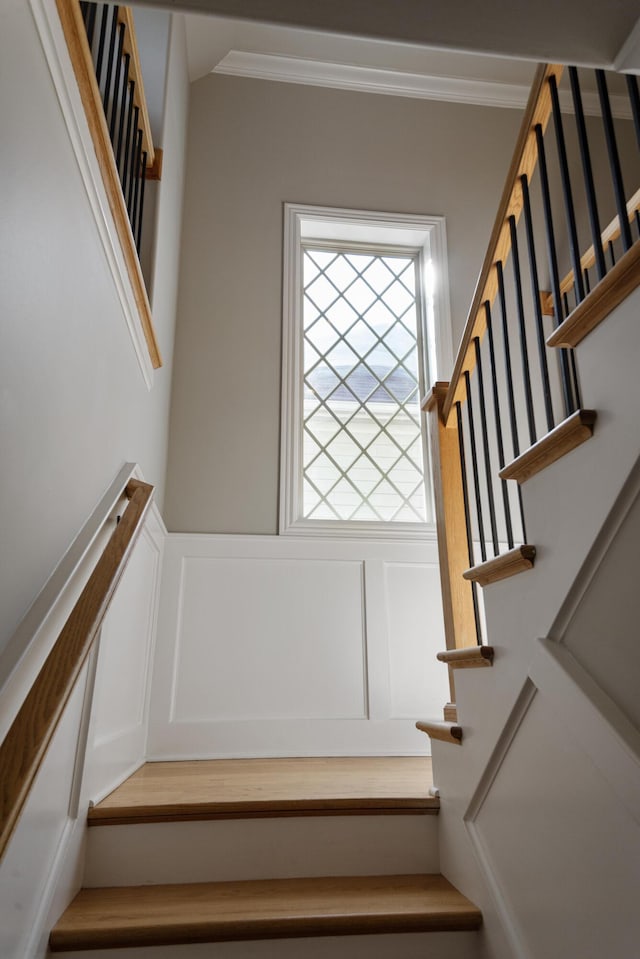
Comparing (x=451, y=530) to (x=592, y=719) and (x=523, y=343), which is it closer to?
(x=523, y=343)

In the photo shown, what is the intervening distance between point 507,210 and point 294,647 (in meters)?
1.95

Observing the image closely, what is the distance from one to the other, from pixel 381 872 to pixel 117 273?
1776mm

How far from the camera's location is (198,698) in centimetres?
279

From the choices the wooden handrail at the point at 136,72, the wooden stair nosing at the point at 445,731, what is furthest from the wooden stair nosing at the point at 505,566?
the wooden handrail at the point at 136,72

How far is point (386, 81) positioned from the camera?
153 inches

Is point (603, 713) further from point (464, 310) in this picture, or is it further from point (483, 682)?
point (464, 310)

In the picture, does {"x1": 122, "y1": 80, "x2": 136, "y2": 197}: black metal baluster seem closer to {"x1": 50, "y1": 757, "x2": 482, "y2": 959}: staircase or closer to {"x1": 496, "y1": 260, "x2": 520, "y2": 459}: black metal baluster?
{"x1": 496, "y1": 260, "x2": 520, "y2": 459}: black metal baluster

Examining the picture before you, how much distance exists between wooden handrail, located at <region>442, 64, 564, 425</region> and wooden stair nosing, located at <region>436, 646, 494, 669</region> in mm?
A: 771

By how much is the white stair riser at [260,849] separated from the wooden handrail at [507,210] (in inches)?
49.0

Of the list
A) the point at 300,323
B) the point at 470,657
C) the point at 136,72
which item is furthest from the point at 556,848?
the point at 300,323

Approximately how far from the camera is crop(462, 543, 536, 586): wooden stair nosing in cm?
143

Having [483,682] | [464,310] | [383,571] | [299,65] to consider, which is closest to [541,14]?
[483,682]

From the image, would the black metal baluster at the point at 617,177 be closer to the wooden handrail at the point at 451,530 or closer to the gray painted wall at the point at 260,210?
the wooden handrail at the point at 451,530

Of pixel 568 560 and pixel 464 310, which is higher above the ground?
pixel 464 310
